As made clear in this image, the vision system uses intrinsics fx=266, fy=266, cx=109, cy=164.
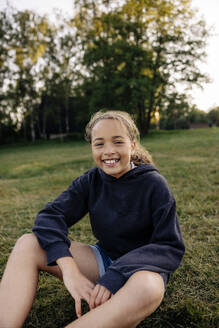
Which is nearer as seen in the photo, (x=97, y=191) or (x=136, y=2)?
(x=97, y=191)

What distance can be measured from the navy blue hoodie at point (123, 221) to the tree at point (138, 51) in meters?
20.1

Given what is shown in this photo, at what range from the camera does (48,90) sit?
2714 centimetres

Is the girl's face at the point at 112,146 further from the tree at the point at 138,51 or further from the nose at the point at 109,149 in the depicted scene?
the tree at the point at 138,51

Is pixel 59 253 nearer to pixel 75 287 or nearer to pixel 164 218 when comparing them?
pixel 75 287

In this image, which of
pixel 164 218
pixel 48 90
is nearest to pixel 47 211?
pixel 164 218

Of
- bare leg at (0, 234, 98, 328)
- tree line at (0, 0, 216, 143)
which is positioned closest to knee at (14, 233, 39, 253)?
bare leg at (0, 234, 98, 328)

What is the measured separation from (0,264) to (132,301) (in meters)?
1.68

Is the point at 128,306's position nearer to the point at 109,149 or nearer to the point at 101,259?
the point at 101,259

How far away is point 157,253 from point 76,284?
46cm

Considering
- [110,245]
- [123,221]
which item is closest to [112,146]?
[123,221]

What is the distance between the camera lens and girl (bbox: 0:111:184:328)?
1222 mm

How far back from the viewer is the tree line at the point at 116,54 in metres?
21.5

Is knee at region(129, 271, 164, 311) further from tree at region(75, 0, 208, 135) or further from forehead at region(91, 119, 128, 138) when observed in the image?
tree at region(75, 0, 208, 135)

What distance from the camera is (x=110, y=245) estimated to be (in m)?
1.72
